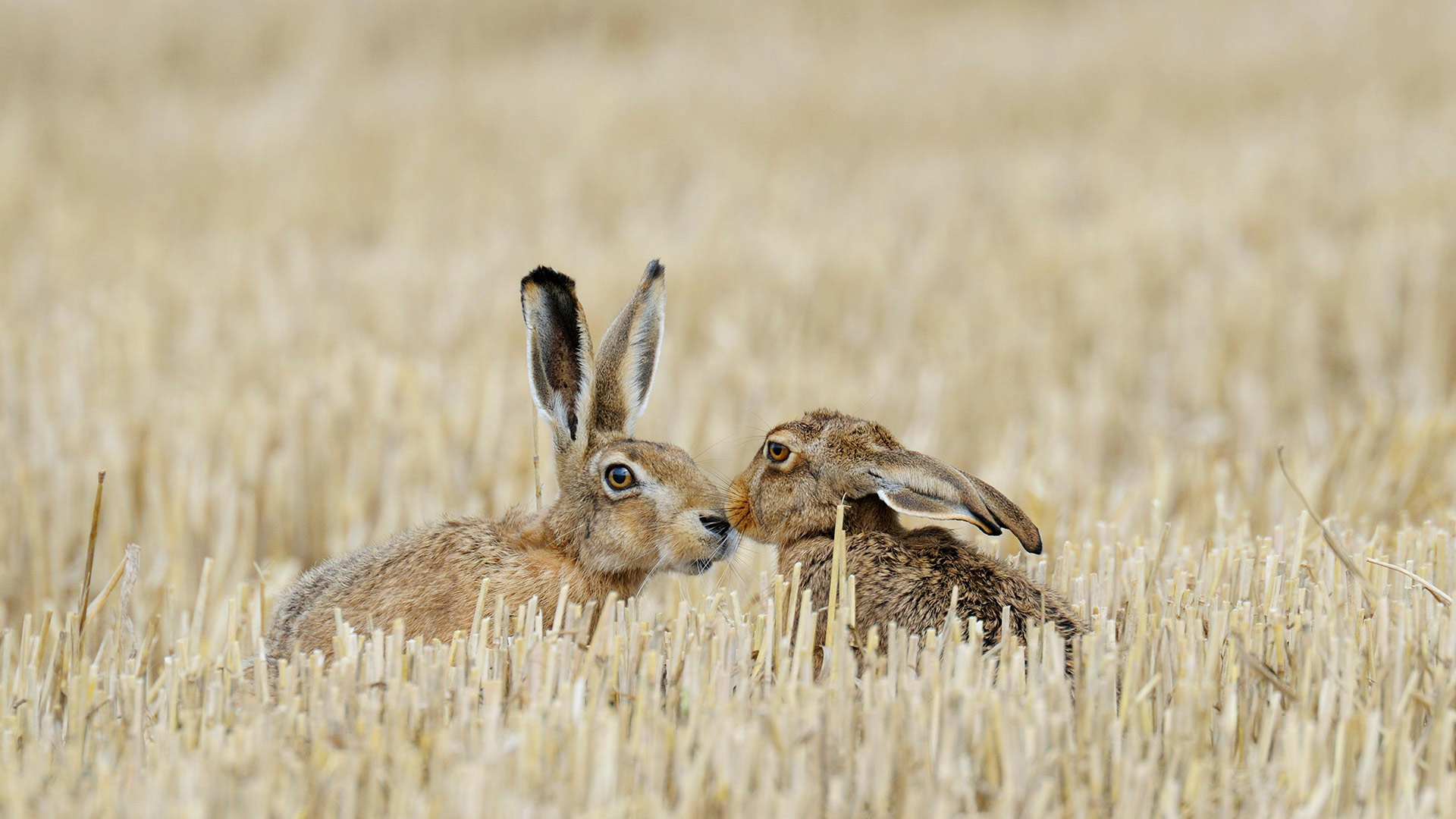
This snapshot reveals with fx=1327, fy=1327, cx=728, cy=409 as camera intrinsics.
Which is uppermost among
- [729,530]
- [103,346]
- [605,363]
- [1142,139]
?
[1142,139]

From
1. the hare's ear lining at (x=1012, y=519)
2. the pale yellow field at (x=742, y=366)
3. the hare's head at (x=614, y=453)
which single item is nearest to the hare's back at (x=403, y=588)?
the pale yellow field at (x=742, y=366)

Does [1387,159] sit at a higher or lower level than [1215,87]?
lower

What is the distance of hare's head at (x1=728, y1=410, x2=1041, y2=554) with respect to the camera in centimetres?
271

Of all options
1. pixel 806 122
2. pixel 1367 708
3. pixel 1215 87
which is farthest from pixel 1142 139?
pixel 1367 708

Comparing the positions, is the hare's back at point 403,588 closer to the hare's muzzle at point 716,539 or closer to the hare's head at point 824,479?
the hare's muzzle at point 716,539

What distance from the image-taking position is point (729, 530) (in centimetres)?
312

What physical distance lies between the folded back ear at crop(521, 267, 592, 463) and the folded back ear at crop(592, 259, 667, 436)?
0.06 meters

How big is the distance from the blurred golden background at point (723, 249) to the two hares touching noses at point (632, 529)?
2.56ft

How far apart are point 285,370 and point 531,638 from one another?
359cm

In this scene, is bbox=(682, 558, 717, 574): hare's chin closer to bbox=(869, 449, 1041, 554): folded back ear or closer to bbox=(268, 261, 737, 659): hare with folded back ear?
bbox=(268, 261, 737, 659): hare with folded back ear

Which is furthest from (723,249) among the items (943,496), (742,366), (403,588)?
(943,496)

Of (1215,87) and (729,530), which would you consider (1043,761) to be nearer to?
(729,530)

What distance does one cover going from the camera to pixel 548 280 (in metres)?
3.13

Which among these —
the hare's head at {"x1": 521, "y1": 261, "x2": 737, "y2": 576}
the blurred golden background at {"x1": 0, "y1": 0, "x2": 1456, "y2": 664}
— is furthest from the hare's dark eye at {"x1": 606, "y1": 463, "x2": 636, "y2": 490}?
the blurred golden background at {"x1": 0, "y1": 0, "x2": 1456, "y2": 664}
